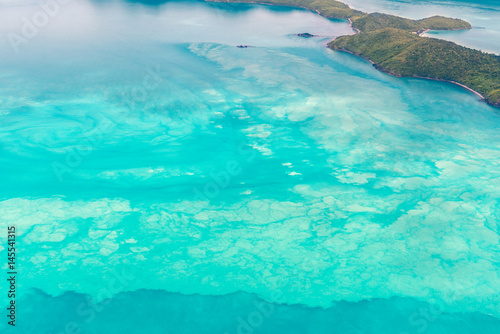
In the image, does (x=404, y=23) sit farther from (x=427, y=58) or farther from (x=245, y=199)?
(x=245, y=199)

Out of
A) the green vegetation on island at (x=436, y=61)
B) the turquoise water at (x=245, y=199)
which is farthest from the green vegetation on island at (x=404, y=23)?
the turquoise water at (x=245, y=199)

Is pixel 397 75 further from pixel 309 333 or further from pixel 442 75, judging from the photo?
pixel 309 333

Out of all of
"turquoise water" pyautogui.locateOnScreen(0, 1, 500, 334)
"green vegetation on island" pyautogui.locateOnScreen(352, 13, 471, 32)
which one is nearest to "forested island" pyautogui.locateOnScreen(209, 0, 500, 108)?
"turquoise water" pyautogui.locateOnScreen(0, 1, 500, 334)

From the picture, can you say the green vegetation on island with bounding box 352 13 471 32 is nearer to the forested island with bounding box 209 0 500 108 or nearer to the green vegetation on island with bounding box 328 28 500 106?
the forested island with bounding box 209 0 500 108

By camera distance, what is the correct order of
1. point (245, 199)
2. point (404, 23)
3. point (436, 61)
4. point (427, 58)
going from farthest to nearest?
point (404, 23) < point (427, 58) < point (436, 61) < point (245, 199)

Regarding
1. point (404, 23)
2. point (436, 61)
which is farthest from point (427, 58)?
point (404, 23)

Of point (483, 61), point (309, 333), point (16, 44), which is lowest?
point (309, 333)

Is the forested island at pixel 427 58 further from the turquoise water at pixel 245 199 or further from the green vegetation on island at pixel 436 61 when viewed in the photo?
the turquoise water at pixel 245 199

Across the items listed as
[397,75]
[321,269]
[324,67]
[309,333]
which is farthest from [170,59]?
[309,333]
